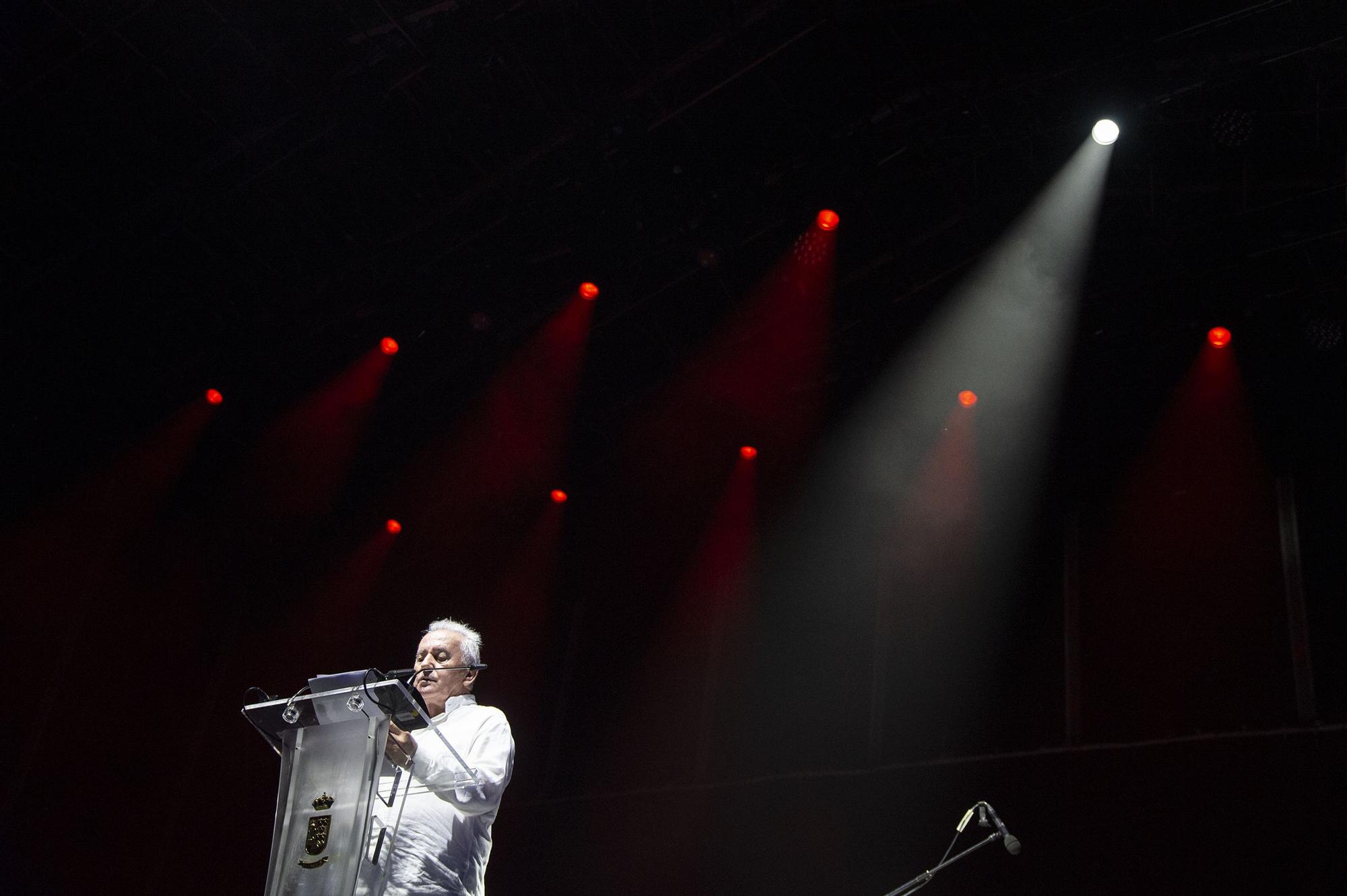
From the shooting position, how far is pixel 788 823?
6320 millimetres

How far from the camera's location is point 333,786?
2.21 m

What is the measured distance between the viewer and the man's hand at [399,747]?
2201mm

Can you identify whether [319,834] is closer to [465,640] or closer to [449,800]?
[449,800]

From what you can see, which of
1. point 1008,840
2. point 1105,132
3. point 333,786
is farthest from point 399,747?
point 1105,132

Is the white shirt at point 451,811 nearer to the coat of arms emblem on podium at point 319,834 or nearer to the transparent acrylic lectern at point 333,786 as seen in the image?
the transparent acrylic lectern at point 333,786

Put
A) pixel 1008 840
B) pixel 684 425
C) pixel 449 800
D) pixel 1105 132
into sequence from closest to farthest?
pixel 449 800
pixel 1008 840
pixel 1105 132
pixel 684 425

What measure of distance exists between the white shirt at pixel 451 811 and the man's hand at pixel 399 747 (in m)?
0.01

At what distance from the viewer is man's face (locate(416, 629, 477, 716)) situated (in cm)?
270

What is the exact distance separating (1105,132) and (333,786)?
4145mm

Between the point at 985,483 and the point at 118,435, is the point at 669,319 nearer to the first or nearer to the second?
the point at 985,483

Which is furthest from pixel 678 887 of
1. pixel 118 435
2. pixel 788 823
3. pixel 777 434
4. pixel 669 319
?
pixel 118 435

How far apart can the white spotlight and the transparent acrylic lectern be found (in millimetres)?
3954

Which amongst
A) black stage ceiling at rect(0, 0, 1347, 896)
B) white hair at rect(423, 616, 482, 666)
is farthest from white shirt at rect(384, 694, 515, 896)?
black stage ceiling at rect(0, 0, 1347, 896)

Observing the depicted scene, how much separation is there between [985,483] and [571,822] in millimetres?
3526
